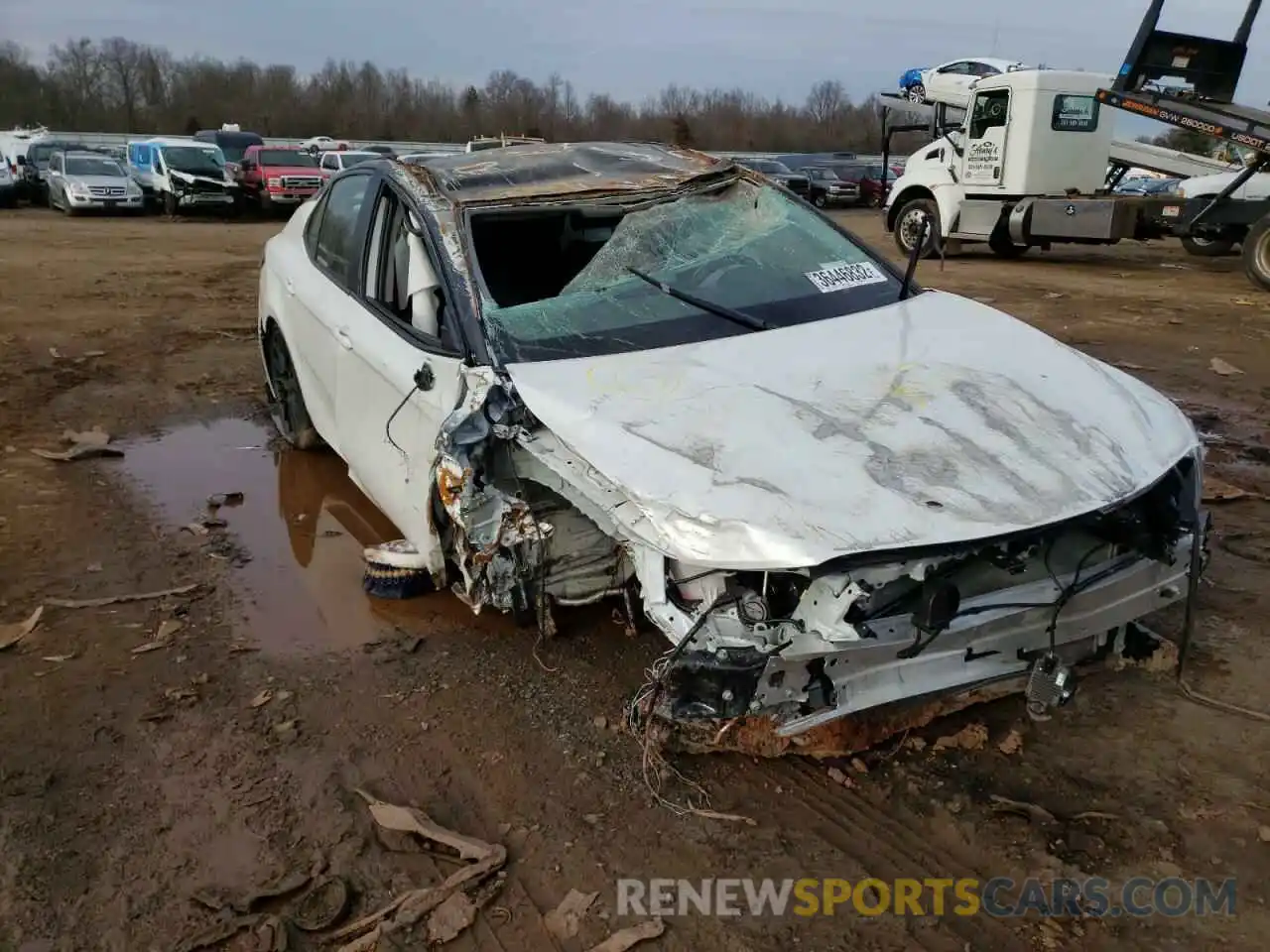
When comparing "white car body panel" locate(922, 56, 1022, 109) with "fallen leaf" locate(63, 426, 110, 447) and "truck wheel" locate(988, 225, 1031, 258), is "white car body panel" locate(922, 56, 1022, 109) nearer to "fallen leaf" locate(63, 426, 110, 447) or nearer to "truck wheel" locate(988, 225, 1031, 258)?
"truck wheel" locate(988, 225, 1031, 258)

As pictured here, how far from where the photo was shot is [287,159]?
956 inches

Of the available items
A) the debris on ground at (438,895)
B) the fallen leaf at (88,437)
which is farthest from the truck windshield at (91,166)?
the debris on ground at (438,895)

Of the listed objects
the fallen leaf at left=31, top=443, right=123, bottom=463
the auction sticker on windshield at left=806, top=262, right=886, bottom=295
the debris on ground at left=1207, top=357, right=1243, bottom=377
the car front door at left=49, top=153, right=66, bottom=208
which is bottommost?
the debris on ground at left=1207, top=357, right=1243, bottom=377

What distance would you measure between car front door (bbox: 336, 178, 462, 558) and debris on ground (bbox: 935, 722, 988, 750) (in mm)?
1848

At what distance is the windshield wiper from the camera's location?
3.66 metres

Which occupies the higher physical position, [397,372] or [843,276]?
[843,276]

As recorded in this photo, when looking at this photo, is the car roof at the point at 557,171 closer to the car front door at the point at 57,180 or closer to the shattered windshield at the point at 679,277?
the shattered windshield at the point at 679,277

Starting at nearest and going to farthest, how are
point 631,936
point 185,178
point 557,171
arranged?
point 631,936
point 557,171
point 185,178

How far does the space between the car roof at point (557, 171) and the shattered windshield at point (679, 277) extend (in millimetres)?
119

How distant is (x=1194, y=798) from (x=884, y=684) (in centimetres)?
105

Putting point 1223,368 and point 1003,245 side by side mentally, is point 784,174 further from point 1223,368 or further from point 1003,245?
point 1223,368

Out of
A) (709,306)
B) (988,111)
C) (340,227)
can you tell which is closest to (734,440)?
(709,306)

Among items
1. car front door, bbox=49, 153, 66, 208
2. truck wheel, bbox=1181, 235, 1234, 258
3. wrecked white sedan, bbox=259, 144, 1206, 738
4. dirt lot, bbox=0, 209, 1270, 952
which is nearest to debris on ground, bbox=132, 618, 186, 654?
dirt lot, bbox=0, 209, 1270, 952

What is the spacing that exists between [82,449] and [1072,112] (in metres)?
14.4
